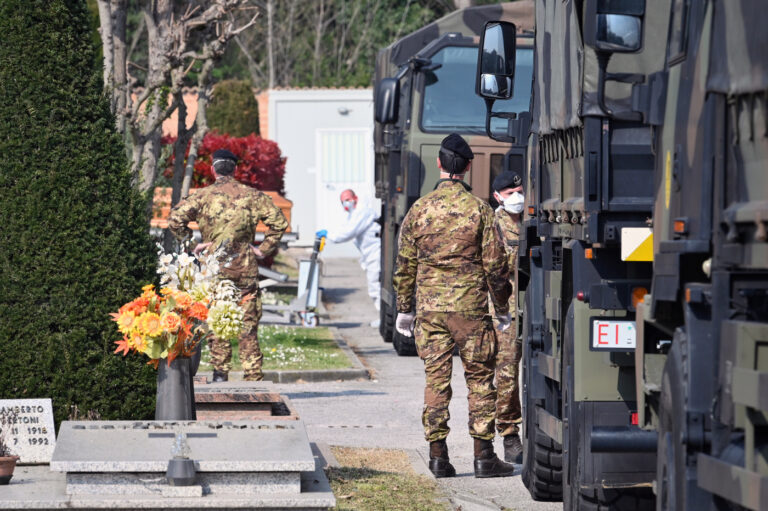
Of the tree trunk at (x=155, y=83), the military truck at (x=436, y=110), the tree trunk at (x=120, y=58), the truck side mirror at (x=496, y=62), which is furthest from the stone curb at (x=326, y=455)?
the military truck at (x=436, y=110)

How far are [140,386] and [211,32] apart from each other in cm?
809

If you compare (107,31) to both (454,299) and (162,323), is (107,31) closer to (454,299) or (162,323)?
(454,299)

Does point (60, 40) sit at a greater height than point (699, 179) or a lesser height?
greater

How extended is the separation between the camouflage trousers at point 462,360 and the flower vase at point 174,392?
5.72ft

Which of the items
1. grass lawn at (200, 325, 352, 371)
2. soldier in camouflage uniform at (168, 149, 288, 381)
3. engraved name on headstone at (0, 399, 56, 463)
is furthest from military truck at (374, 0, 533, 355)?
engraved name on headstone at (0, 399, 56, 463)

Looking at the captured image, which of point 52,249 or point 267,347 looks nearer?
point 52,249

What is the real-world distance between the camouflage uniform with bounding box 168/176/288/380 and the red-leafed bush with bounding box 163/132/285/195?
984 centimetres

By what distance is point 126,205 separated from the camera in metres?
7.86

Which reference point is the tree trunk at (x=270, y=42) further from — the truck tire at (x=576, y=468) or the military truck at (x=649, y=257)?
the truck tire at (x=576, y=468)

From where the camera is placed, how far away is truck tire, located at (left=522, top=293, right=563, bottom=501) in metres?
7.95

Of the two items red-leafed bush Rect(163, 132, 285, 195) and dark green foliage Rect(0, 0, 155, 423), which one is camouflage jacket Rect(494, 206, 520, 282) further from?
red-leafed bush Rect(163, 132, 285, 195)

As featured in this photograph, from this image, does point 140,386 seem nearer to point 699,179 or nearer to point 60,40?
point 60,40

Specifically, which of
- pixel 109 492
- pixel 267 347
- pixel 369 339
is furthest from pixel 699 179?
pixel 369 339

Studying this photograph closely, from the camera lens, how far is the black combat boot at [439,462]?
8.80 meters
